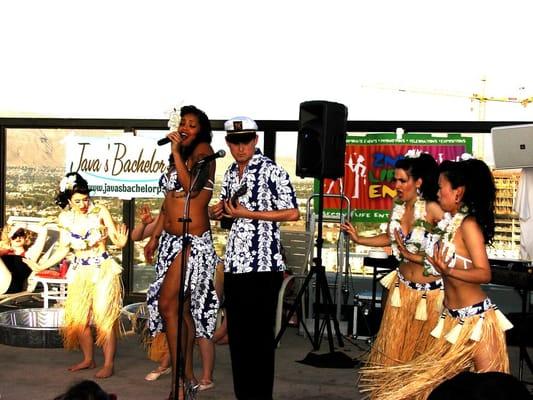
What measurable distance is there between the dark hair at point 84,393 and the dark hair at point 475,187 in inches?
87.3

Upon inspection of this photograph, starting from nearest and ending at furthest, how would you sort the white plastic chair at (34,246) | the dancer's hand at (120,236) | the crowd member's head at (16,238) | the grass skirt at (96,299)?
1. the dancer's hand at (120,236)
2. the grass skirt at (96,299)
3. the white plastic chair at (34,246)
4. the crowd member's head at (16,238)

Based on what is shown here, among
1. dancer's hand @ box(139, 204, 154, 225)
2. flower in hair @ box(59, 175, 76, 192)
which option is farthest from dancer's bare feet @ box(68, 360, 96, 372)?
dancer's hand @ box(139, 204, 154, 225)

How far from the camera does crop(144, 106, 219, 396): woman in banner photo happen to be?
469cm

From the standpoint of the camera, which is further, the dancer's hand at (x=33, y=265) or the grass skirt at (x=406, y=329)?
the dancer's hand at (x=33, y=265)

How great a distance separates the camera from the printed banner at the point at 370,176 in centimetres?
780

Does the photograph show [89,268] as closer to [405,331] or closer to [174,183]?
[174,183]

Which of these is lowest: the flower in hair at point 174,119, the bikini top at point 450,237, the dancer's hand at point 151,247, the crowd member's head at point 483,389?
the crowd member's head at point 483,389

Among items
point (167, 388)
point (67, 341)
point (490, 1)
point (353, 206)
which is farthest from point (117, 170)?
point (490, 1)

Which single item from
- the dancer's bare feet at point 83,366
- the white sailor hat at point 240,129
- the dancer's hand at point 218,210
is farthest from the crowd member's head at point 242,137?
the dancer's bare feet at point 83,366

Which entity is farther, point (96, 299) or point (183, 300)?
point (96, 299)

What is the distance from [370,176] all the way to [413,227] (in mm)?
3248

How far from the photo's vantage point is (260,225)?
15.2ft

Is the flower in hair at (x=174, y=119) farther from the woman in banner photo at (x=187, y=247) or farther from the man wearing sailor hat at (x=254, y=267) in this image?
the man wearing sailor hat at (x=254, y=267)

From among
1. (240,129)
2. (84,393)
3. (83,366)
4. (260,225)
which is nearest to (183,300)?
(260,225)
